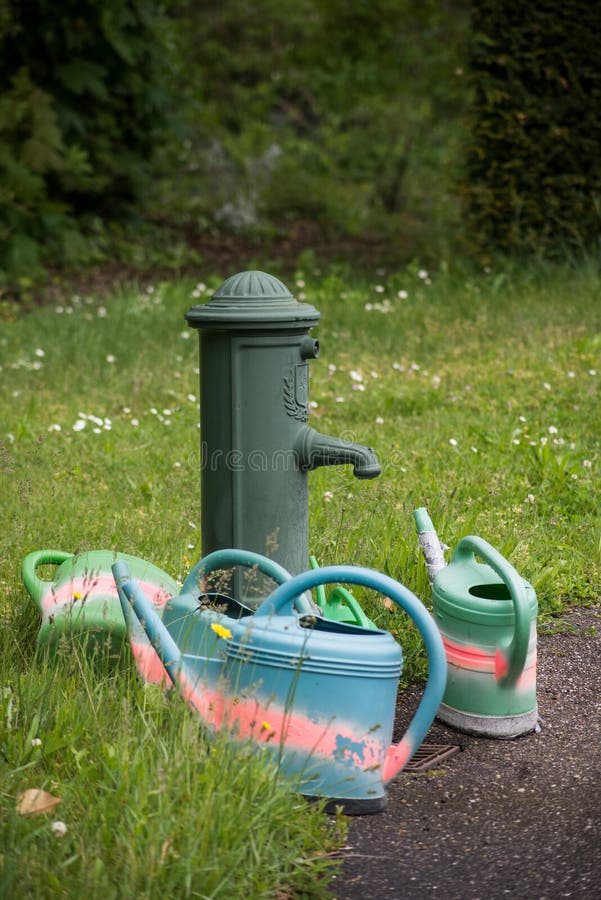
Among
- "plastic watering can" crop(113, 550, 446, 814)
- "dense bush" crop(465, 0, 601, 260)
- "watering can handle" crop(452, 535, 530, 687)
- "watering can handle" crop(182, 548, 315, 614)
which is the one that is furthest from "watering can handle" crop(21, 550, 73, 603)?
"dense bush" crop(465, 0, 601, 260)

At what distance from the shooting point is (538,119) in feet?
25.6

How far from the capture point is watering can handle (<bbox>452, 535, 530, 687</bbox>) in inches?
105

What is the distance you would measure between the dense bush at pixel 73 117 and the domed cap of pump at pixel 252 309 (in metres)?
6.47

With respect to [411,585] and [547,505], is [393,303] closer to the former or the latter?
[547,505]

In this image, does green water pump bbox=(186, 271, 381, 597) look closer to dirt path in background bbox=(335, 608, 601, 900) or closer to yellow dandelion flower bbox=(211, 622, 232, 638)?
yellow dandelion flower bbox=(211, 622, 232, 638)

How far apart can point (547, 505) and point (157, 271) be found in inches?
247

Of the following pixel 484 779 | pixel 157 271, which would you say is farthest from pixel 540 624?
pixel 157 271

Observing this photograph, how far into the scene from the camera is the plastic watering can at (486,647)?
2779 mm

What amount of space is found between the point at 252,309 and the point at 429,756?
1.27 meters

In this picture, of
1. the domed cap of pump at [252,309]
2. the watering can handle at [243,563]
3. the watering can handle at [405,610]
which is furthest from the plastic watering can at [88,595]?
the domed cap of pump at [252,309]

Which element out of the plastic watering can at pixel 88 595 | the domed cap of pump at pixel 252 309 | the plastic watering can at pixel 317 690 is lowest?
the plastic watering can at pixel 317 690

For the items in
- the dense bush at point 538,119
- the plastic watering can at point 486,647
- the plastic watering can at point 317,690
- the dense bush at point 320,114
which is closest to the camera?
the plastic watering can at point 317,690

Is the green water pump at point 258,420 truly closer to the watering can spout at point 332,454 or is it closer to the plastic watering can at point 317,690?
the watering can spout at point 332,454

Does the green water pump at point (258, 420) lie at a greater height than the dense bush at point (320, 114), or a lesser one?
lesser
